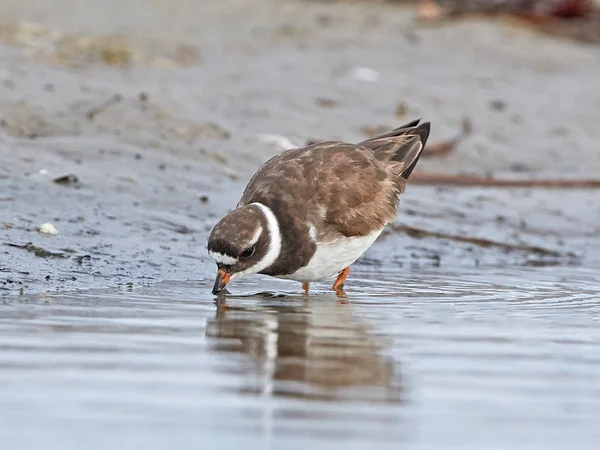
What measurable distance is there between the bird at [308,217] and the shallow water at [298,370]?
0.23 metres

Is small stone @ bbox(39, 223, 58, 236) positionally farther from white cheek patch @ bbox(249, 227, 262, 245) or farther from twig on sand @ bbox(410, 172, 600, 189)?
twig on sand @ bbox(410, 172, 600, 189)

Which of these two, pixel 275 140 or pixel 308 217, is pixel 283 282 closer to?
pixel 308 217

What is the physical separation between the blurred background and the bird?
0.23 meters

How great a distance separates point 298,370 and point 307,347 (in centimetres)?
55

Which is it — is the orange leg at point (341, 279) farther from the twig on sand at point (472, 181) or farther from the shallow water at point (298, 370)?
the twig on sand at point (472, 181)

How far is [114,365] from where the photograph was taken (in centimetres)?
539

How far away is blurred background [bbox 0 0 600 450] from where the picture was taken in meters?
4.78

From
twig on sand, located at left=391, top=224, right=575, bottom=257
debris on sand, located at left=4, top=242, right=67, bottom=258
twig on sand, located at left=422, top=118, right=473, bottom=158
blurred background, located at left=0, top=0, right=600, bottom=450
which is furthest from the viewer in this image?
twig on sand, located at left=422, top=118, right=473, bottom=158

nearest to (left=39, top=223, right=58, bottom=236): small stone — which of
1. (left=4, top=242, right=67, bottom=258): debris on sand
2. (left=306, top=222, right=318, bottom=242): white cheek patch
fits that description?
(left=4, top=242, right=67, bottom=258): debris on sand

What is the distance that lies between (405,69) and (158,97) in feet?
15.2

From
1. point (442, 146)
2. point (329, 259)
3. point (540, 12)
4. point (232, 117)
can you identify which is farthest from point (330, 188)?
point (540, 12)

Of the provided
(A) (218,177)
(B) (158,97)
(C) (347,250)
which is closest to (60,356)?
(C) (347,250)

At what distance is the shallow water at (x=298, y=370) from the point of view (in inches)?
174

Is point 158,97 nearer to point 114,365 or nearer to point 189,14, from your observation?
point 189,14
